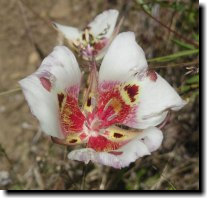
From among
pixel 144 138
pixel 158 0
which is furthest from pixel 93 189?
pixel 158 0

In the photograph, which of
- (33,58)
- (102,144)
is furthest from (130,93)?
(33,58)

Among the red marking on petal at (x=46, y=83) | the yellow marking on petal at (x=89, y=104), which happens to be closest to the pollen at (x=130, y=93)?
the yellow marking on petal at (x=89, y=104)

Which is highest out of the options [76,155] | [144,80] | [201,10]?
[201,10]

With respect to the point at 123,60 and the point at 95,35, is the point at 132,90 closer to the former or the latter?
the point at 123,60

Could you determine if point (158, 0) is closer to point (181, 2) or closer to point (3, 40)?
point (181, 2)

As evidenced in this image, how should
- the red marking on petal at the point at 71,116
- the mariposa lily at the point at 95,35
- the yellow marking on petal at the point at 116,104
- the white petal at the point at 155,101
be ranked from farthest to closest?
1. the mariposa lily at the point at 95,35
2. the yellow marking on petal at the point at 116,104
3. the red marking on petal at the point at 71,116
4. the white petal at the point at 155,101

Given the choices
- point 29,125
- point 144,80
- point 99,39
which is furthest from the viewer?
point 29,125

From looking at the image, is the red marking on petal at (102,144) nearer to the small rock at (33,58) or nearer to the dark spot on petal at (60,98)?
the dark spot on petal at (60,98)
